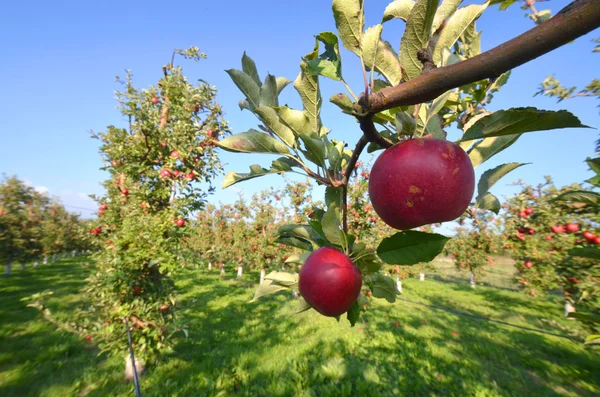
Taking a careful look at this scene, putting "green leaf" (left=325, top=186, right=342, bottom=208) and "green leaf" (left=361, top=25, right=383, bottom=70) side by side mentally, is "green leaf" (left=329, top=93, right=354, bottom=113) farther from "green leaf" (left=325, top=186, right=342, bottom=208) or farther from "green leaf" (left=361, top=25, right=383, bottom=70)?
"green leaf" (left=325, top=186, right=342, bottom=208)

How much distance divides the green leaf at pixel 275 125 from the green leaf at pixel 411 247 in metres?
0.44

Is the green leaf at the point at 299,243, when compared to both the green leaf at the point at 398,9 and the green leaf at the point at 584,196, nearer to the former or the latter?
the green leaf at the point at 398,9

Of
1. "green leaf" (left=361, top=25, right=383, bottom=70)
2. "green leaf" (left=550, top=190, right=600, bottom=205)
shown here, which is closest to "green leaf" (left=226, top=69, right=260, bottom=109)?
"green leaf" (left=361, top=25, right=383, bottom=70)

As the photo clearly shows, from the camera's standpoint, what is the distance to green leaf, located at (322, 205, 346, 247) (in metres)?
0.88

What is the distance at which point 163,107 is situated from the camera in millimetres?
5555

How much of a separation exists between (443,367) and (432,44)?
6.96 m

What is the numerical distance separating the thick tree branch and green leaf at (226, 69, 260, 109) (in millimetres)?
506

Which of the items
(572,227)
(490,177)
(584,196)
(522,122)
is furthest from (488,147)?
(572,227)

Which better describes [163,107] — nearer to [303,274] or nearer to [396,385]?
[303,274]

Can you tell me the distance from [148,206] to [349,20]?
521 cm

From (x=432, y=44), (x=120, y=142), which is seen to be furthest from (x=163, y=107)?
(x=432, y=44)

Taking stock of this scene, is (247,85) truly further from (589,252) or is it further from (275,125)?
(589,252)

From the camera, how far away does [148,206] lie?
5.04 meters

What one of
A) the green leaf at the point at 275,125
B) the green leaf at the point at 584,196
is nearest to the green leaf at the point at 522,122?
the green leaf at the point at 275,125
